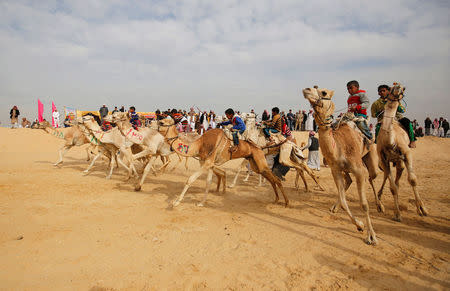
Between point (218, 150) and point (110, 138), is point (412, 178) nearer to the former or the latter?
point (218, 150)

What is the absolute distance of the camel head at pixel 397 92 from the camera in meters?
5.71

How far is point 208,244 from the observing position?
4703mm

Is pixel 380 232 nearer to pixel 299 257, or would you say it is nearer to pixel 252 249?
pixel 299 257

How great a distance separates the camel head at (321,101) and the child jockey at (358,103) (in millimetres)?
2160

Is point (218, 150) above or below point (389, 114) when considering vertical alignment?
below

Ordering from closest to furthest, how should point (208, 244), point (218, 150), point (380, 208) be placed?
point (208, 244) < point (380, 208) < point (218, 150)

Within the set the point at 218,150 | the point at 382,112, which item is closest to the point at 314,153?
the point at 382,112

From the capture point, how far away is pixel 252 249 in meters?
4.53

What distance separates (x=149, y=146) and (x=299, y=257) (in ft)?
→ 22.9

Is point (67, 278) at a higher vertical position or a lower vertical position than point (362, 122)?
lower

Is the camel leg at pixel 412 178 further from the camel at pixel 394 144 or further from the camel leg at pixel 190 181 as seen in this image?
the camel leg at pixel 190 181

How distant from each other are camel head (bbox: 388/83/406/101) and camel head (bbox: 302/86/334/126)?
7.25ft

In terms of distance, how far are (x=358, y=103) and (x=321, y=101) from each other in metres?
2.71

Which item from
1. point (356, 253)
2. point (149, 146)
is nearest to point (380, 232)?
point (356, 253)
